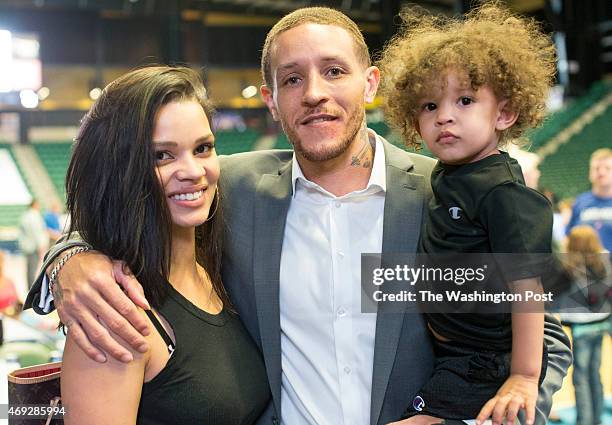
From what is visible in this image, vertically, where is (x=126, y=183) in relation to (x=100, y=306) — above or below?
above

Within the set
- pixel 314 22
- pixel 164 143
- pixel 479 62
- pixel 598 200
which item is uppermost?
pixel 598 200

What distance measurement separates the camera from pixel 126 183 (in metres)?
1.25

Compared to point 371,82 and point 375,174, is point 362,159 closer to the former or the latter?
point 375,174

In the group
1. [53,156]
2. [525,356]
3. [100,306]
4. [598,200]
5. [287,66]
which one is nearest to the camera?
[100,306]

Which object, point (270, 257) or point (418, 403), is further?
point (270, 257)

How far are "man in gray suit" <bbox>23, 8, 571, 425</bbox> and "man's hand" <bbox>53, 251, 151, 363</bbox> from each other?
0.14 meters

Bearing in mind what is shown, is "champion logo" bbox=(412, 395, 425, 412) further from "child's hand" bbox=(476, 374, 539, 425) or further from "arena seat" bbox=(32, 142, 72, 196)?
"arena seat" bbox=(32, 142, 72, 196)

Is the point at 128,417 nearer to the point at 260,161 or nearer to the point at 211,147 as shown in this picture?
the point at 211,147

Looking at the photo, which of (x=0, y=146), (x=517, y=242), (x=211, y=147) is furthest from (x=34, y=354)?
(x=0, y=146)

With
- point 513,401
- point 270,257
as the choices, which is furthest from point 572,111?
point 513,401

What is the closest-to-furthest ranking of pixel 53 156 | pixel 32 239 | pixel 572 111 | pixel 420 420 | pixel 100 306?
pixel 100 306 → pixel 420 420 → pixel 32 239 → pixel 53 156 → pixel 572 111

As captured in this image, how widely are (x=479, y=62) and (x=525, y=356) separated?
582mm

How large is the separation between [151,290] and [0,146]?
47.4ft

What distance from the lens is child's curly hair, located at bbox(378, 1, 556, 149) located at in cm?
138
